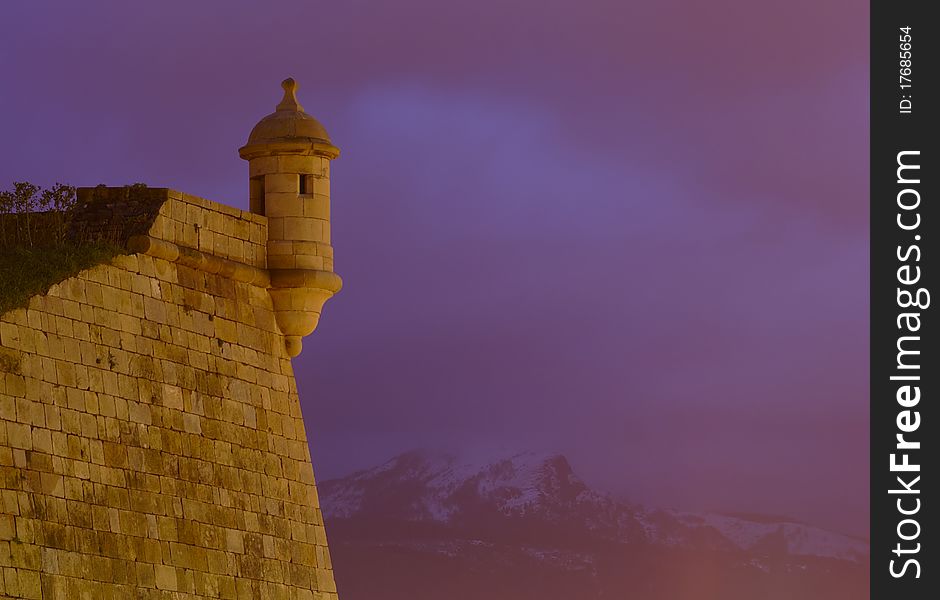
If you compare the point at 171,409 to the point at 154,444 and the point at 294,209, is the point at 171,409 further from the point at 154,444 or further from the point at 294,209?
the point at 294,209

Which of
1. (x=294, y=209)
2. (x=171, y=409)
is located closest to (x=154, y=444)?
(x=171, y=409)

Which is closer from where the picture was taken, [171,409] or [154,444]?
[154,444]

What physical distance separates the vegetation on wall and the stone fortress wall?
0.15 metres

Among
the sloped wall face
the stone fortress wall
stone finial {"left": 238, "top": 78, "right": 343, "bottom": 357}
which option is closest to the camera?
the sloped wall face

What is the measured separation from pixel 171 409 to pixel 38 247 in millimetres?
2351

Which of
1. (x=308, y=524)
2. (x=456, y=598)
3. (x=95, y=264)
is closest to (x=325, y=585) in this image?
(x=308, y=524)

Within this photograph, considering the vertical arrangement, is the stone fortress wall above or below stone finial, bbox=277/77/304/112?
below

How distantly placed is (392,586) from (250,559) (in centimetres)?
16491

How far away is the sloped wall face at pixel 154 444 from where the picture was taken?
2481 cm

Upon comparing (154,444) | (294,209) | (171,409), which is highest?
(294,209)

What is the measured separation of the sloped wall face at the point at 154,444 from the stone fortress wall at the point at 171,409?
2cm

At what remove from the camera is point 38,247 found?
2638 centimetres

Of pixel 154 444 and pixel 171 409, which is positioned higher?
pixel 171 409

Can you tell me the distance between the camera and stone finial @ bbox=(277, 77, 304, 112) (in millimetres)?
30297
